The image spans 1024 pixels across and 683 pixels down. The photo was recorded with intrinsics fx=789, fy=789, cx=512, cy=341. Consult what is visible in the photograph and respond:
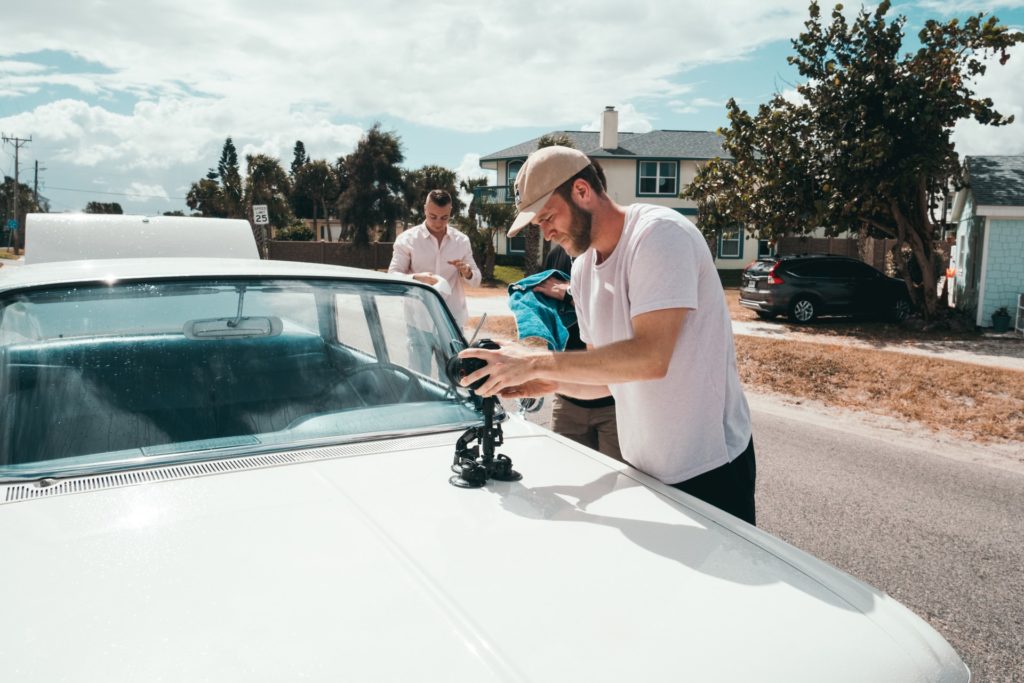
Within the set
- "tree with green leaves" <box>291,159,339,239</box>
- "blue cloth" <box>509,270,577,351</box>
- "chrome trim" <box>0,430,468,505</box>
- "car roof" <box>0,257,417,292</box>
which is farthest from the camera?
"tree with green leaves" <box>291,159,339,239</box>

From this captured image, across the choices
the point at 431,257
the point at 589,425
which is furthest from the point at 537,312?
the point at 431,257

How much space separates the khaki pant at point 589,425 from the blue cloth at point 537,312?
455 mm

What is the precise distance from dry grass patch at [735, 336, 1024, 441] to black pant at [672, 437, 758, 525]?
21.3 feet

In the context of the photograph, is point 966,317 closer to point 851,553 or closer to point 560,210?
point 851,553

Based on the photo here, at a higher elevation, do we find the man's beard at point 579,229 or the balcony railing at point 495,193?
the balcony railing at point 495,193

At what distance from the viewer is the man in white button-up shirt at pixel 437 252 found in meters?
6.73

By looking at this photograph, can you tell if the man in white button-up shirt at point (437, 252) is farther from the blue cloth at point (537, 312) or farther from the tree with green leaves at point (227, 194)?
the tree with green leaves at point (227, 194)

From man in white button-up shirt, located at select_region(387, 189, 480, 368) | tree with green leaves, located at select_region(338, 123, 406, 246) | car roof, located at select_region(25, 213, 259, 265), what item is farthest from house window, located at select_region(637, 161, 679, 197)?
car roof, located at select_region(25, 213, 259, 265)

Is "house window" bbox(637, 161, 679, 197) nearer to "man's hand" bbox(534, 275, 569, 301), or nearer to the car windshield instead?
"man's hand" bbox(534, 275, 569, 301)

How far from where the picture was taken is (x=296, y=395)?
2811 mm

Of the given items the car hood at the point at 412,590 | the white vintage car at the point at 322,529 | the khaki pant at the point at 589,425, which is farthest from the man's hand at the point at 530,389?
the khaki pant at the point at 589,425

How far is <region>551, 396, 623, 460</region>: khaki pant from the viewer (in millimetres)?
3764

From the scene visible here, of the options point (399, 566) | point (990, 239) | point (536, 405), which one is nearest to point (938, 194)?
point (990, 239)

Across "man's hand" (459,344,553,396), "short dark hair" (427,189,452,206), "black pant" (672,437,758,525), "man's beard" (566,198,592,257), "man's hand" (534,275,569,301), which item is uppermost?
"short dark hair" (427,189,452,206)
